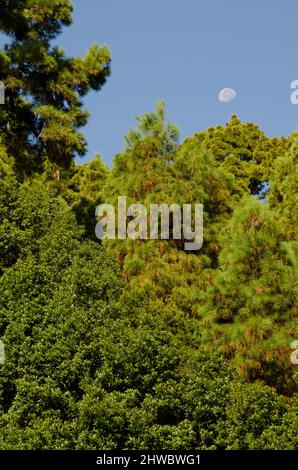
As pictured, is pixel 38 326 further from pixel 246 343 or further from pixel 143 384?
pixel 246 343

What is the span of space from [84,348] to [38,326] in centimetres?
105

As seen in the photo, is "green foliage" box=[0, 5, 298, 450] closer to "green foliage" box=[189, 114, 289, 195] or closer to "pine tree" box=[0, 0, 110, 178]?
"pine tree" box=[0, 0, 110, 178]

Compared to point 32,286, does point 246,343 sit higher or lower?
lower

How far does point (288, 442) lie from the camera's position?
26.0 feet

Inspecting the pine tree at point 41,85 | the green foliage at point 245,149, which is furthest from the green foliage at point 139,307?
the green foliage at point 245,149

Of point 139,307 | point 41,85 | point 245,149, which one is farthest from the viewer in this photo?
point 245,149

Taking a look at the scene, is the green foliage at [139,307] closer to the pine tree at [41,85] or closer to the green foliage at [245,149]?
the pine tree at [41,85]

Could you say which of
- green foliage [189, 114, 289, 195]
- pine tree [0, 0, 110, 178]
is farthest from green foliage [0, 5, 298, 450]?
green foliage [189, 114, 289, 195]

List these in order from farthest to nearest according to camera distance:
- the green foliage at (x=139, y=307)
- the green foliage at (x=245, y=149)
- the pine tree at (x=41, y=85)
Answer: the green foliage at (x=245, y=149) < the pine tree at (x=41, y=85) < the green foliage at (x=139, y=307)

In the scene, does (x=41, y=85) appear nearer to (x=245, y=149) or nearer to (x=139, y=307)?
(x=139, y=307)

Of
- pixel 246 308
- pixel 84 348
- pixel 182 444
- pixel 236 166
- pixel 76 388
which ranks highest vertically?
pixel 236 166

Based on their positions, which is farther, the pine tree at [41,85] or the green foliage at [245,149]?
the green foliage at [245,149]

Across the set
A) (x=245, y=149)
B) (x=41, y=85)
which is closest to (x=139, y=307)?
(x=41, y=85)

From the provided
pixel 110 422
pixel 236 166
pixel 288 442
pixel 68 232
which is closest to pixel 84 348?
pixel 110 422
